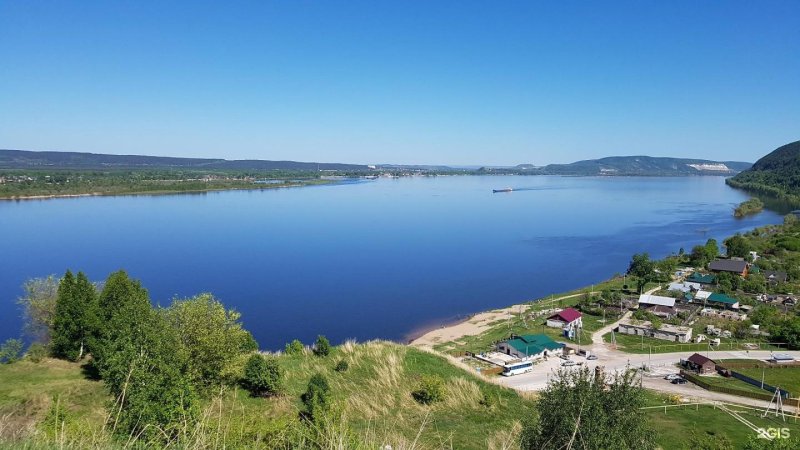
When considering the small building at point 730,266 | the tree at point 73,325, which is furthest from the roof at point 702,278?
the tree at point 73,325

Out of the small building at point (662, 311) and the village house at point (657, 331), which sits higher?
the small building at point (662, 311)

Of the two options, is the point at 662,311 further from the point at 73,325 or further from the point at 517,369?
the point at 73,325

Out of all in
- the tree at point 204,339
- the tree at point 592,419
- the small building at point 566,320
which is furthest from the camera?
the small building at point 566,320

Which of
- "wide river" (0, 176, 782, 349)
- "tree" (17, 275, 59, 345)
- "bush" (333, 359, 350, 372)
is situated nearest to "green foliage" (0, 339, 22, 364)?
"tree" (17, 275, 59, 345)

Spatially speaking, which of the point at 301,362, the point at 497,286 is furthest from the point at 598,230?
the point at 301,362

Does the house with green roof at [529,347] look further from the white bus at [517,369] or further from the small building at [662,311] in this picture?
the small building at [662,311]

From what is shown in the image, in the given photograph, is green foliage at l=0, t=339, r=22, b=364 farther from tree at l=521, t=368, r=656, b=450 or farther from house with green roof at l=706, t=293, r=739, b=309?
house with green roof at l=706, t=293, r=739, b=309
